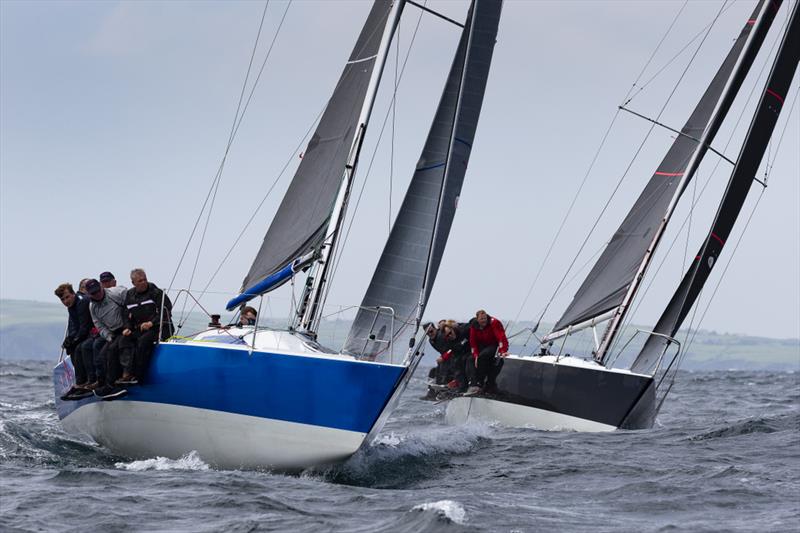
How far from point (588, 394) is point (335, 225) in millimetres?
5341

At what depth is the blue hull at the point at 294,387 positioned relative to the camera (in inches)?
397

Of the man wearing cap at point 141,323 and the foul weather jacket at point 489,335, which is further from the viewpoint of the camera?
the foul weather jacket at point 489,335

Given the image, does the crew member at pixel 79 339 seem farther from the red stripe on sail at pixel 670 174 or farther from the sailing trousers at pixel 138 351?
the red stripe on sail at pixel 670 174

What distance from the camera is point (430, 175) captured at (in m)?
13.4

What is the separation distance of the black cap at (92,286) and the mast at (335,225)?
2.14 meters

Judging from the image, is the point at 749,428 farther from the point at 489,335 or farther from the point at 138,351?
the point at 138,351

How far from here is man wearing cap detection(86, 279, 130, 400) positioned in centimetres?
1095

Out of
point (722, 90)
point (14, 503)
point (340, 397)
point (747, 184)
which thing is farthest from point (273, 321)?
point (722, 90)

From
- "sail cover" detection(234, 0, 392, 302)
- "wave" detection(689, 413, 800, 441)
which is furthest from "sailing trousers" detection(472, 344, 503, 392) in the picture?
"sail cover" detection(234, 0, 392, 302)

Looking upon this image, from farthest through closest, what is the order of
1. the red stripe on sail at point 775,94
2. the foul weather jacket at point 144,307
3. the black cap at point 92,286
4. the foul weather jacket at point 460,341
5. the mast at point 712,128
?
the mast at point 712,128
the foul weather jacket at point 460,341
the red stripe on sail at point 775,94
the foul weather jacket at point 144,307
the black cap at point 92,286

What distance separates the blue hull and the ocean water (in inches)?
22.0

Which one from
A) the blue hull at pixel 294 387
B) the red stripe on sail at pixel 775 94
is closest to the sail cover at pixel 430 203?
the blue hull at pixel 294 387

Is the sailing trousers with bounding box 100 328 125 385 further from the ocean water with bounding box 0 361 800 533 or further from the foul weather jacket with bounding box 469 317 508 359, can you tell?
the foul weather jacket with bounding box 469 317 508 359

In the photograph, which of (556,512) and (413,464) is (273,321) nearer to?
(413,464)
